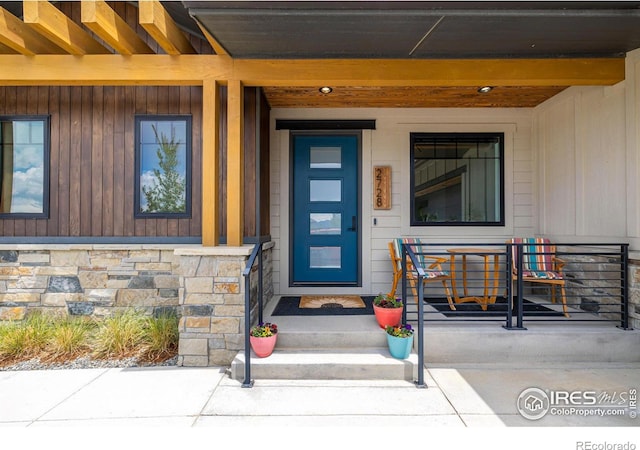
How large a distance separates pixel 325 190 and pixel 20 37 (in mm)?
3412

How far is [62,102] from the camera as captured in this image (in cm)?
384

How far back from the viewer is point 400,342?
113 inches

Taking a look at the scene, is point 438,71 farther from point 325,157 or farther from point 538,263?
point 538,263

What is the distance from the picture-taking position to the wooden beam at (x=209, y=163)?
10.9ft

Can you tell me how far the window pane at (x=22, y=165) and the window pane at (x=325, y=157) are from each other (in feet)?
10.2

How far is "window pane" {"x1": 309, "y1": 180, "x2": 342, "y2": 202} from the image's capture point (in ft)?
15.1

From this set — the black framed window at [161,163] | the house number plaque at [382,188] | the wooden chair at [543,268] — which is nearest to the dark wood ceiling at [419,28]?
the black framed window at [161,163]

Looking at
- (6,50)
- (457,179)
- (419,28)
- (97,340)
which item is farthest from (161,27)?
(457,179)

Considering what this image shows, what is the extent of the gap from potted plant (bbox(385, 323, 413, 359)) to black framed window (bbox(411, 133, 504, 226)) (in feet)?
6.42

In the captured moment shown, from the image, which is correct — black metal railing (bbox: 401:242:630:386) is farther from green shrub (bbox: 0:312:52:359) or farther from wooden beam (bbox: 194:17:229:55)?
green shrub (bbox: 0:312:52:359)

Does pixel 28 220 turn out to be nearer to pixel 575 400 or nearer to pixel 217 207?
pixel 217 207

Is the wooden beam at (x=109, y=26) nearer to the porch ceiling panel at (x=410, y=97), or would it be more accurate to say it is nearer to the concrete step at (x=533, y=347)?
the porch ceiling panel at (x=410, y=97)

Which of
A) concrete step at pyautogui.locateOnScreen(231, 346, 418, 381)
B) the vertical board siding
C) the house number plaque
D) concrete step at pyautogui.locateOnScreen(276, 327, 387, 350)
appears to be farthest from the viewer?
the house number plaque

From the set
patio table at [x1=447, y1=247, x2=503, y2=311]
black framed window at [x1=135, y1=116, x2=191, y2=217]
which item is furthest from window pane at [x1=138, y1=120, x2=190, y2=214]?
patio table at [x1=447, y1=247, x2=503, y2=311]
